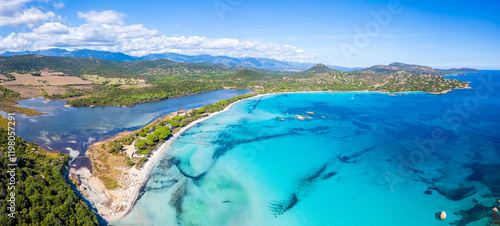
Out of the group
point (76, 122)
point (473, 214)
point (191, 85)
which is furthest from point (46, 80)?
point (473, 214)

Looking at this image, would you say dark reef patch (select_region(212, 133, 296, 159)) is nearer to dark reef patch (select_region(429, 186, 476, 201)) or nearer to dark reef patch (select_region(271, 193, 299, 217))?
dark reef patch (select_region(271, 193, 299, 217))

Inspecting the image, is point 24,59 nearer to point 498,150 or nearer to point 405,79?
point 498,150

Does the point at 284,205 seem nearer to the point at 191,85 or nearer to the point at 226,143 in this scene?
the point at 226,143

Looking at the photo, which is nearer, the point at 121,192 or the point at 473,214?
the point at 473,214

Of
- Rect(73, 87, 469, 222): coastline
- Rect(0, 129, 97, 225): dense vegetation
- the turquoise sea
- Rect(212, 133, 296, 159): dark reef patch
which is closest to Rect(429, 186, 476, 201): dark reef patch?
the turquoise sea

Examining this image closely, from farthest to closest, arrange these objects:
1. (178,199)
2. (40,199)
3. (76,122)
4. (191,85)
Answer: (191,85), (76,122), (178,199), (40,199)

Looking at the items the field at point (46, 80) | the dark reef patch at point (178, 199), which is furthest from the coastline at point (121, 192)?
the field at point (46, 80)

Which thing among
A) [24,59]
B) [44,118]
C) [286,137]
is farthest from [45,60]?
[286,137]
